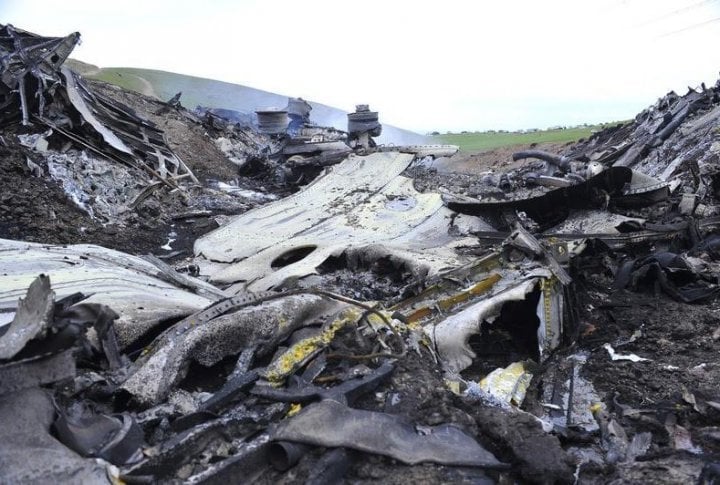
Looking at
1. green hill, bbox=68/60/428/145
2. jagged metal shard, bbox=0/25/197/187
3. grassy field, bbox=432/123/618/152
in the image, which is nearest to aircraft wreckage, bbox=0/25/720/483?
jagged metal shard, bbox=0/25/197/187

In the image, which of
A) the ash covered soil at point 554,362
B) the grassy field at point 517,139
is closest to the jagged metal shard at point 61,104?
the ash covered soil at point 554,362

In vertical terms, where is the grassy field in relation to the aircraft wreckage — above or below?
above

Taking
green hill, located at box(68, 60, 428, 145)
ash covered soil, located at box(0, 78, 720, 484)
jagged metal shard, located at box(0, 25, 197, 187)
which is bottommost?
ash covered soil, located at box(0, 78, 720, 484)

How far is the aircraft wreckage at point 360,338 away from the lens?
1.96 metres

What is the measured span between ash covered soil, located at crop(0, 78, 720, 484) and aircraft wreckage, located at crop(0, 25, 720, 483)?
0.02 metres

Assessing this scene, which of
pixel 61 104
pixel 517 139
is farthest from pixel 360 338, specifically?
pixel 517 139

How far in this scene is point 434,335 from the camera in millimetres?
3557

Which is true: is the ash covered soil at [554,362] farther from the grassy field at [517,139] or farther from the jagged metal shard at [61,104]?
the grassy field at [517,139]

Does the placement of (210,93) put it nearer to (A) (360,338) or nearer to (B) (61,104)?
(B) (61,104)

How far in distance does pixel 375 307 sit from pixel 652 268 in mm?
3342

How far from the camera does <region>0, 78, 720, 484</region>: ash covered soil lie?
2.12 metres

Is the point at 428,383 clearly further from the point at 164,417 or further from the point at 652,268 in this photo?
the point at 652,268

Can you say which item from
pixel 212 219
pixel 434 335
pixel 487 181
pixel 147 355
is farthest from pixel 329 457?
pixel 487 181

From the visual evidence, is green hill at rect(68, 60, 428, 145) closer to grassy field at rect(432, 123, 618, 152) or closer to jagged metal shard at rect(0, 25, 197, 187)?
grassy field at rect(432, 123, 618, 152)
